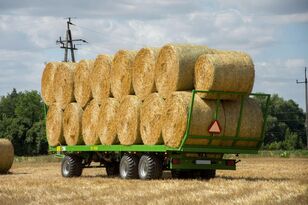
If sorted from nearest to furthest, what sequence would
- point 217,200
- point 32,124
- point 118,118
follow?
point 217,200 < point 118,118 < point 32,124

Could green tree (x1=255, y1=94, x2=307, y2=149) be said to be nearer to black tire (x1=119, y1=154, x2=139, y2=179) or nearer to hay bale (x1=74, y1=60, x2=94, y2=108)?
hay bale (x1=74, y1=60, x2=94, y2=108)

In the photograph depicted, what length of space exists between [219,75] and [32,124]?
256 feet

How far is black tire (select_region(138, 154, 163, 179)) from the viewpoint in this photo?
2277 centimetres

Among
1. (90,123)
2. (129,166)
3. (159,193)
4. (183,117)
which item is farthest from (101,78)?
(159,193)

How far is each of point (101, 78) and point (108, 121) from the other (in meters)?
1.46

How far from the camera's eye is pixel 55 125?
28.2 m

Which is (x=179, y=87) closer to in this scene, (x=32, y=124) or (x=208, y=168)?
(x=208, y=168)

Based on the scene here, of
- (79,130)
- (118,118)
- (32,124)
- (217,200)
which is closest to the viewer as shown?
(217,200)

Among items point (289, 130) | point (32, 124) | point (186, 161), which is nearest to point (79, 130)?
point (186, 161)

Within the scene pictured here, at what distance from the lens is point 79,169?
27.6 metres

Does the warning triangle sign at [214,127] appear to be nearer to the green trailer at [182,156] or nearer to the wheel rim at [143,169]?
the green trailer at [182,156]

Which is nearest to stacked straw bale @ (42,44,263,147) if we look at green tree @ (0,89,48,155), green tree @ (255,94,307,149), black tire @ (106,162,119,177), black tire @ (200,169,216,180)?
black tire @ (106,162,119,177)

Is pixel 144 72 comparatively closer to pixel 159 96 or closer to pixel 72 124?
pixel 159 96

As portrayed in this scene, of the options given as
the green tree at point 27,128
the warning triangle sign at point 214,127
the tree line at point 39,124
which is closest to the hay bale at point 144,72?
the warning triangle sign at point 214,127
